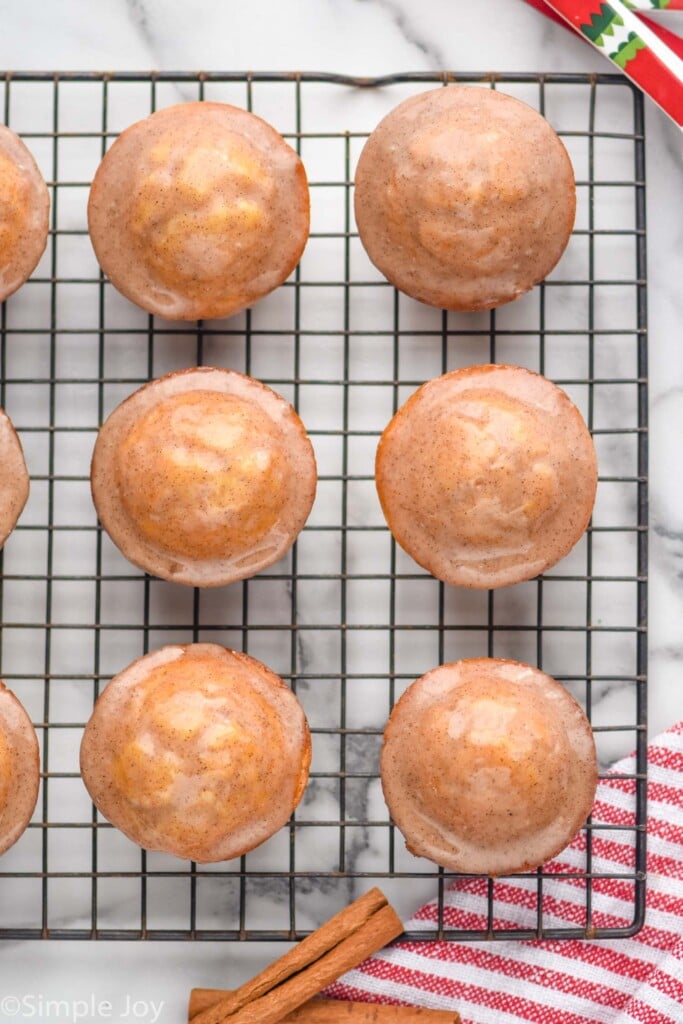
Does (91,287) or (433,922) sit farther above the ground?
(91,287)

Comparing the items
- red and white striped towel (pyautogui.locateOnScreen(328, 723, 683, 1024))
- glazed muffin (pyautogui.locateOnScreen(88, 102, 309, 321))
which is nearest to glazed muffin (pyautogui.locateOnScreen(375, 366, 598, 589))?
glazed muffin (pyautogui.locateOnScreen(88, 102, 309, 321))

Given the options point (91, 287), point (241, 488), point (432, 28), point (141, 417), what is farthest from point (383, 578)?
point (432, 28)

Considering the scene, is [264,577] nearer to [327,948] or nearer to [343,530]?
[343,530]

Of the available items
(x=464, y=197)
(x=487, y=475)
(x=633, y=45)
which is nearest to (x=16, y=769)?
(x=487, y=475)

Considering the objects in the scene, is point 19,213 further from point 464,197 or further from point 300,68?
point 464,197

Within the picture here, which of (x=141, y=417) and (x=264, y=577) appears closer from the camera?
(x=141, y=417)

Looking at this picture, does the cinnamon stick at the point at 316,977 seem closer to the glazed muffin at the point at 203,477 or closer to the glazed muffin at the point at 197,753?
the glazed muffin at the point at 197,753
